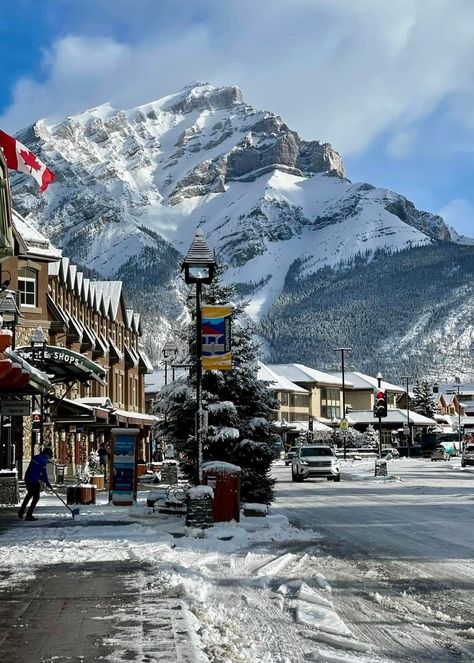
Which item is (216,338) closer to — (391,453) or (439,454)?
(439,454)

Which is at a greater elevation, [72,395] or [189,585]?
[72,395]

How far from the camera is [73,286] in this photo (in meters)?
49.0

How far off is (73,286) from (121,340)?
1228 cm

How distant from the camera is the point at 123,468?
25.2 metres

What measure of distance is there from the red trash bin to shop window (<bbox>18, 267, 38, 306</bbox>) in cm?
2539

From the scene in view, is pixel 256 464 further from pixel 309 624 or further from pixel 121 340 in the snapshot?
pixel 121 340

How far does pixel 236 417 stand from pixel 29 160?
26.8 ft

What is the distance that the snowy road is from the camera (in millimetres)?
8680

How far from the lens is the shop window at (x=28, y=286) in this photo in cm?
4200

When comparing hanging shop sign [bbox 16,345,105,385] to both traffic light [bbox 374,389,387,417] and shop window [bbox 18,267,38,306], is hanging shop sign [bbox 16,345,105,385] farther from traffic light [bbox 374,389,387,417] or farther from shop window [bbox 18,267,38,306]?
traffic light [bbox 374,389,387,417]

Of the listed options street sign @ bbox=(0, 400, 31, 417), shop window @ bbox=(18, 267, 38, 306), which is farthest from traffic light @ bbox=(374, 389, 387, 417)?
street sign @ bbox=(0, 400, 31, 417)

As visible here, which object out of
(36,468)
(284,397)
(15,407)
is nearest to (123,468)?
(15,407)

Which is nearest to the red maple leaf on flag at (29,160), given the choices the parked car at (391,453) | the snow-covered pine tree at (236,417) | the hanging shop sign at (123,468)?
the snow-covered pine tree at (236,417)

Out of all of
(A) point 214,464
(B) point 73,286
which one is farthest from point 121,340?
(A) point 214,464
